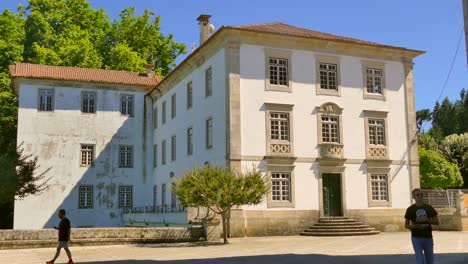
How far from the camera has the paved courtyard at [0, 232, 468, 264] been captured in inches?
499

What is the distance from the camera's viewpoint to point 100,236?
59.8 ft

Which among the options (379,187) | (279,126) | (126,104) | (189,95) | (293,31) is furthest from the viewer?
(126,104)

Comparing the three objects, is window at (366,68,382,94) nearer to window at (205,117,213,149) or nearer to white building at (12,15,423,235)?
white building at (12,15,423,235)

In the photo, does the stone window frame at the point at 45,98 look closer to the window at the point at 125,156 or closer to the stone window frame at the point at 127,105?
the stone window frame at the point at 127,105

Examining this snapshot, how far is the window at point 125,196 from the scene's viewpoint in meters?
33.7

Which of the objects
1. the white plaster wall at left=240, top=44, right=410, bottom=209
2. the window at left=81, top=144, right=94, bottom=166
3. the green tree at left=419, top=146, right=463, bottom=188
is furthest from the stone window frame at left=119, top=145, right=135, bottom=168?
the green tree at left=419, top=146, right=463, bottom=188

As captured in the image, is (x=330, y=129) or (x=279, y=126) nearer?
(x=279, y=126)

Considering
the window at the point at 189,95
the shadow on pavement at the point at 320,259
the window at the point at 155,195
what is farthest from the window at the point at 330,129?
the window at the point at 155,195

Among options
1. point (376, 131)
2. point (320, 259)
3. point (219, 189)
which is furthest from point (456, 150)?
point (320, 259)

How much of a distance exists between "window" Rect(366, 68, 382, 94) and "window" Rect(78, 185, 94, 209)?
1775 centimetres

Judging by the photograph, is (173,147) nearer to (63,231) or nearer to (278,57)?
(278,57)

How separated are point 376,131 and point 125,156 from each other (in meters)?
16.2

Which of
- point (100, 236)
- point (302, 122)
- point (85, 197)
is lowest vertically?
point (100, 236)

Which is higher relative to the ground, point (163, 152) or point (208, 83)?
point (208, 83)
